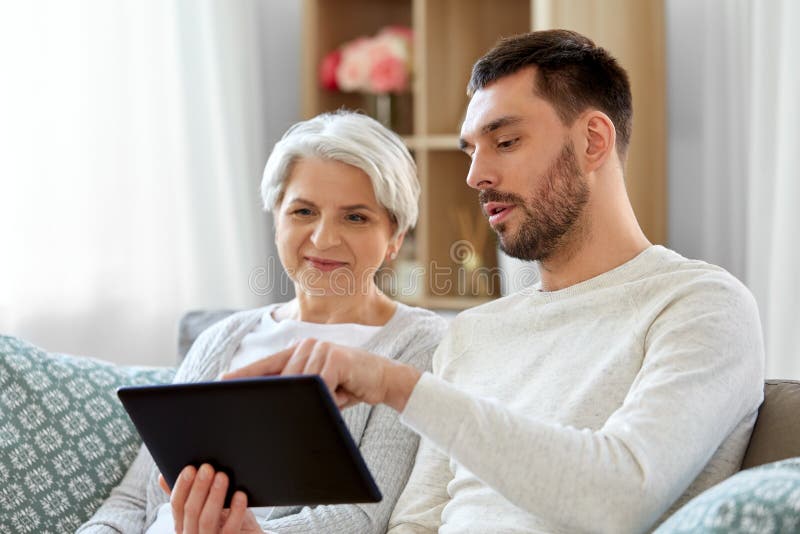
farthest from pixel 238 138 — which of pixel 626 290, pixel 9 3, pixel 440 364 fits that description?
pixel 626 290

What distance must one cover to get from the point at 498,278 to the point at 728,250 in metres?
0.71

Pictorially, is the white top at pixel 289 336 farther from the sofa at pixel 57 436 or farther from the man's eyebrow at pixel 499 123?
the man's eyebrow at pixel 499 123

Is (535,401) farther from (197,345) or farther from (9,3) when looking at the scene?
(9,3)

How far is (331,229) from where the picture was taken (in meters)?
1.91

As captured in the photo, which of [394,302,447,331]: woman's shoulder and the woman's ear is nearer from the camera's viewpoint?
[394,302,447,331]: woman's shoulder

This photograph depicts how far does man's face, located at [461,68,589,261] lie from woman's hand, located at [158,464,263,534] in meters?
0.57

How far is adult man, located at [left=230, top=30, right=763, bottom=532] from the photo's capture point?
114cm

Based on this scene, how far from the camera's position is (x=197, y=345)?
6.67 feet

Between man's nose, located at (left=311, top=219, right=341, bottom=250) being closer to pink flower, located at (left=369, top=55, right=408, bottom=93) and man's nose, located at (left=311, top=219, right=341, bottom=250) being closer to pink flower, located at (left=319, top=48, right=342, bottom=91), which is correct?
pink flower, located at (left=369, top=55, right=408, bottom=93)

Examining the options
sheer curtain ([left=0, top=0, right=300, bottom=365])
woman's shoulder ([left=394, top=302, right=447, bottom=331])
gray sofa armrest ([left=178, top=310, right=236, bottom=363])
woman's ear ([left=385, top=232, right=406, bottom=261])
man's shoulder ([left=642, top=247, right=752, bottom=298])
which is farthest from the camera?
sheer curtain ([left=0, top=0, right=300, bottom=365])

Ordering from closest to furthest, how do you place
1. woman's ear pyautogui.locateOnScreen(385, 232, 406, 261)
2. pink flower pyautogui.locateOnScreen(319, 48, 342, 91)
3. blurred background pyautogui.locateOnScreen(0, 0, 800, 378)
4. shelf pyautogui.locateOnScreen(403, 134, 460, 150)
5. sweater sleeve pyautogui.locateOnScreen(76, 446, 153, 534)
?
sweater sleeve pyautogui.locateOnScreen(76, 446, 153, 534) → woman's ear pyautogui.locateOnScreen(385, 232, 406, 261) → blurred background pyautogui.locateOnScreen(0, 0, 800, 378) → shelf pyautogui.locateOnScreen(403, 134, 460, 150) → pink flower pyautogui.locateOnScreen(319, 48, 342, 91)

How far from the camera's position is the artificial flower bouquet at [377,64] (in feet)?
10.6

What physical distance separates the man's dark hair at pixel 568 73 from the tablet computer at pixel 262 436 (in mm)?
641

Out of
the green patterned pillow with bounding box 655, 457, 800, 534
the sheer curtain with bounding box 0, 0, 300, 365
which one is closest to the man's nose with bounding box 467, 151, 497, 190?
the green patterned pillow with bounding box 655, 457, 800, 534
